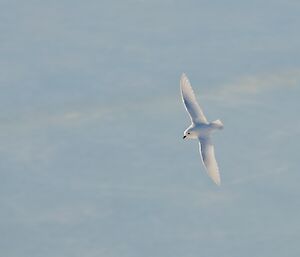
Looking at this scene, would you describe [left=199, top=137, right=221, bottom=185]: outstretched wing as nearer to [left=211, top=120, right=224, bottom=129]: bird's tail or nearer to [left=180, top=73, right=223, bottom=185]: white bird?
[left=180, top=73, right=223, bottom=185]: white bird

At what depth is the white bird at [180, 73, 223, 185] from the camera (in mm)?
67750

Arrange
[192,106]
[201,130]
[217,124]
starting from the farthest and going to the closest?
[192,106]
[201,130]
[217,124]

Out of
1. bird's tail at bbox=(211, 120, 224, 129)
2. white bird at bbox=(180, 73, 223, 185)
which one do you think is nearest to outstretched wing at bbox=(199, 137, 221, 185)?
white bird at bbox=(180, 73, 223, 185)

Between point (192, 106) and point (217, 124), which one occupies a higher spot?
point (192, 106)

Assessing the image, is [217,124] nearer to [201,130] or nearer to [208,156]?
[201,130]

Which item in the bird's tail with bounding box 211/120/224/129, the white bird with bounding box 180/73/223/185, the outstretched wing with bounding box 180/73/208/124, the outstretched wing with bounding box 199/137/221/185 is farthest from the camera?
the outstretched wing with bounding box 180/73/208/124

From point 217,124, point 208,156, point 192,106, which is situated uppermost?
point 192,106

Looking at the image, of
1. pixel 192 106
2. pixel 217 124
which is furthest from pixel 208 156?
pixel 192 106

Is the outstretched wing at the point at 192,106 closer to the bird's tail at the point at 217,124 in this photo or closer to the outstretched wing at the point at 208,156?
the bird's tail at the point at 217,124

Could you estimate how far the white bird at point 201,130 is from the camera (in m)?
67.8

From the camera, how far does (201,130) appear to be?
67.9 metres

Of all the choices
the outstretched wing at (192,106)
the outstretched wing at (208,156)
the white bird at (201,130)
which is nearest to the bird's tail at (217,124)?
the white bird at (201,130)

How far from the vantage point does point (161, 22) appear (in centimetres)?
7944

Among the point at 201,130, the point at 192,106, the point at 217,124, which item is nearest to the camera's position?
the point at 217,124
